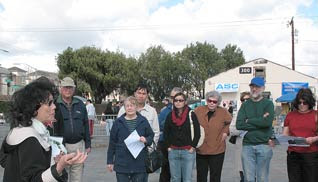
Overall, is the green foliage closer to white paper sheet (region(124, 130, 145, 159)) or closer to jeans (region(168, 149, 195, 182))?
jeans (region(168, 149, 195, 182))

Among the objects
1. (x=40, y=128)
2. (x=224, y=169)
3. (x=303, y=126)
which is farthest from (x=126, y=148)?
(x=224, y=169)

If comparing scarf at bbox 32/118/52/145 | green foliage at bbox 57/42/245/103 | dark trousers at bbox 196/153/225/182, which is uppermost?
green foliage at bbox 57/42/245/103

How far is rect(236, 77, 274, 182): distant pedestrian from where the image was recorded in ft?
20.7

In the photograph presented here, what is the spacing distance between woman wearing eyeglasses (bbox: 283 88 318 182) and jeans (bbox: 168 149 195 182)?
146 cm

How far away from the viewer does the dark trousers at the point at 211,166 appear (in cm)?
680

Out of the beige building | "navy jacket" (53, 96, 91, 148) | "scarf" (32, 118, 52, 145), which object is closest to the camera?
"scarf" (32, 118, 52, 145)

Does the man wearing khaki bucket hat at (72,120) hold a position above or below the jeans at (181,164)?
above

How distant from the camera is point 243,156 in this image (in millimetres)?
6488

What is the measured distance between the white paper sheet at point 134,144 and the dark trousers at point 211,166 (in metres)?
1.44

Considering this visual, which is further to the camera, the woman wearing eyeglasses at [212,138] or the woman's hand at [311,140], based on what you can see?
the woman wearing eyeglasses at [212,138]

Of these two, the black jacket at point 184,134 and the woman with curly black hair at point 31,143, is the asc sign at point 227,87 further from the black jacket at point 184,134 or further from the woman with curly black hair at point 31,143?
the woman with curly black hair at point 31,143

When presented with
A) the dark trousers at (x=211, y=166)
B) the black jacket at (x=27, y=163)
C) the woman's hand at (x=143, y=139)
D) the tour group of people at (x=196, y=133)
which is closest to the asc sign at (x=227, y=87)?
the tour group of people at (x=196, y=133)

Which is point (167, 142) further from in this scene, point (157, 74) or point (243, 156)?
point (157, 74)

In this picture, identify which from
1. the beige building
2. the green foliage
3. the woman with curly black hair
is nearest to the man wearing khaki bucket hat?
the woman with curly black hair
